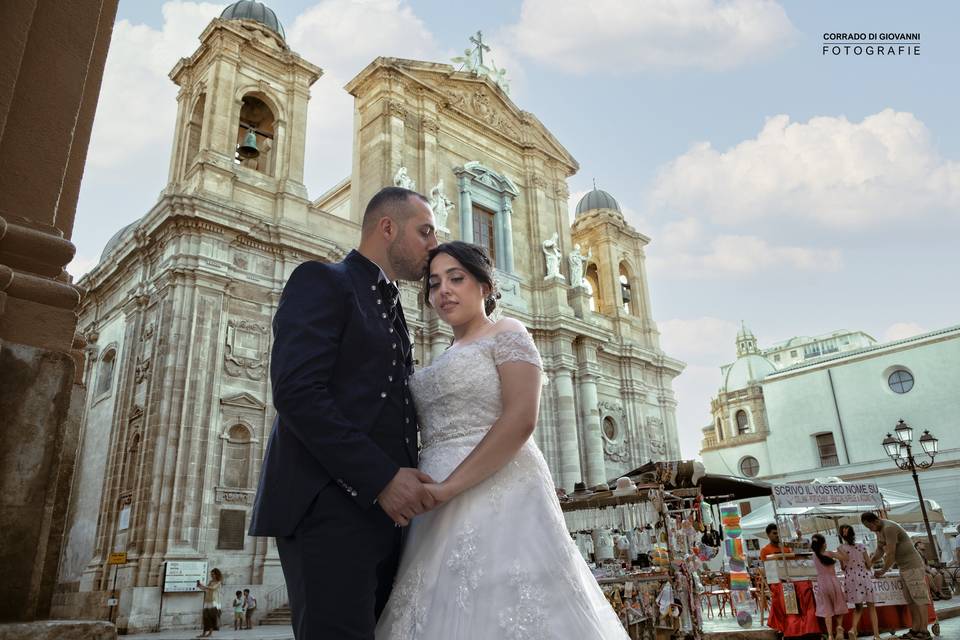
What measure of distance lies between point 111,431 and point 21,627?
1508 centimetres

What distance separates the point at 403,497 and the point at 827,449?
33.4m

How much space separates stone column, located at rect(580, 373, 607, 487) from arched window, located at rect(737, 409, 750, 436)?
1170 inches

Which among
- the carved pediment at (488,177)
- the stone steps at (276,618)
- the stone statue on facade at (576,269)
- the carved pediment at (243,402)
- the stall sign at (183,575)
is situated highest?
the carved pediment at (488,177)

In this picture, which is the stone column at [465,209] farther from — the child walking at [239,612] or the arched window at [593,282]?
the child walking at [239,612]

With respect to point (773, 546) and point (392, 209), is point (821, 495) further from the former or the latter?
point (392, 209)

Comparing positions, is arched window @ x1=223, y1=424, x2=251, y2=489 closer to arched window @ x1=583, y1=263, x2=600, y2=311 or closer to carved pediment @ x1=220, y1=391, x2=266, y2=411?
carved pediment @ x1=220, y1=391, x2=266, y2=411

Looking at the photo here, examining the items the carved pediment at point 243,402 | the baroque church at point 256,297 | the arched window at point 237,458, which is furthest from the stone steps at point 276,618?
the carved pediment at point 243,402

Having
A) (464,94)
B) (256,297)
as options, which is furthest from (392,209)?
(464,94)

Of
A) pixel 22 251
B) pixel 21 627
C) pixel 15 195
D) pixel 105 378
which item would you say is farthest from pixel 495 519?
pixel 105 378

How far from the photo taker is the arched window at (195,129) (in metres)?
17.2

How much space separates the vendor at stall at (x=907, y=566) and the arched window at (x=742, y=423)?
134ft

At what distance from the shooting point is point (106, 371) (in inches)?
667

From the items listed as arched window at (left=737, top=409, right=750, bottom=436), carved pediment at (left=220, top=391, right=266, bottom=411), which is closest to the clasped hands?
carved pediment at (left=220, top=391, right=266, bottom=411)

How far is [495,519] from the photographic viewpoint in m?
2.35
